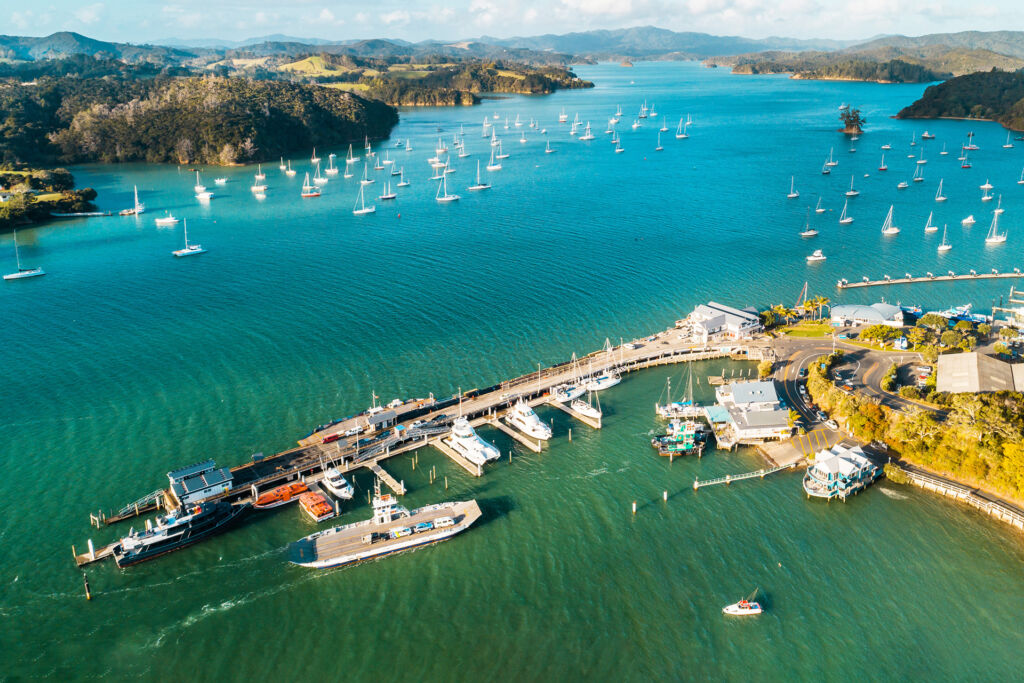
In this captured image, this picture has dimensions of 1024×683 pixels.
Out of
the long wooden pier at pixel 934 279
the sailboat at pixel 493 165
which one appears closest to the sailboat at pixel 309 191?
the sailboat at pixel 493 165

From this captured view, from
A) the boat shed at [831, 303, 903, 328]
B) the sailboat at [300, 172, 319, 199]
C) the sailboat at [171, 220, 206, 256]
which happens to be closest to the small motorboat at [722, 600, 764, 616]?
the boat shed at [831, 303, 903, 328]

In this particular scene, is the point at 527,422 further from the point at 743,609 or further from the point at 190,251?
the point at 190,251

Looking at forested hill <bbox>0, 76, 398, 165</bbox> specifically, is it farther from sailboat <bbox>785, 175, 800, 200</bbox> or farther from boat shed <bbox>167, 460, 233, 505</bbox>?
boat shed <bbox>167, 460, 233, 505</bbox>

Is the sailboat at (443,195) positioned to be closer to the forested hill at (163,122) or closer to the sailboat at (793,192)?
the forested hill at (163,122)

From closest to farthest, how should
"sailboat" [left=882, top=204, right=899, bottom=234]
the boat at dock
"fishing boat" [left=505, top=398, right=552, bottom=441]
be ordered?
the boat at dock → "fishing boat" [left=505, top=398, right=552, bottom=441] → "sailboat" [left=882, top=204, right=899, bottom=234]

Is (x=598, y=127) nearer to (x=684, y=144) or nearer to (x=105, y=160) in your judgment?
(x=684, y=144)

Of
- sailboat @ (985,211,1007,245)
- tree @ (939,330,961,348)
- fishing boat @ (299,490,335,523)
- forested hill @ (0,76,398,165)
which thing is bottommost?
fishing boat @ (299,490,335,523)

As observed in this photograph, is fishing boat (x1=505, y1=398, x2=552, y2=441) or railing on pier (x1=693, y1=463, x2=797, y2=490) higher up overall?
fishing boat (x1=505, y1=398, x2=552, y2=441)

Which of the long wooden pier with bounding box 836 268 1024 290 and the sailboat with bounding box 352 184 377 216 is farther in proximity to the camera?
the sailboat with bounding box 352 184 377 216
